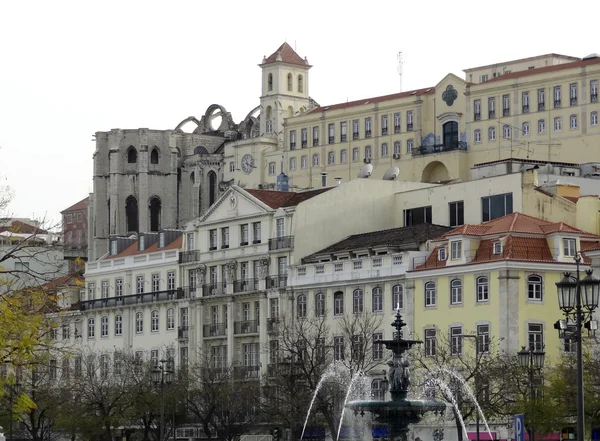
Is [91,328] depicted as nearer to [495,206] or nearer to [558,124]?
[495,206]

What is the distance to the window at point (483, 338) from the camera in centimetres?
9119

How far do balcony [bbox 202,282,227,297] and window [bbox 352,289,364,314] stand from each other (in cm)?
1553

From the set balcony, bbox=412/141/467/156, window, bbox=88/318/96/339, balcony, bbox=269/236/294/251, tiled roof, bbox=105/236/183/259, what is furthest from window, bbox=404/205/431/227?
balcony, bbox=412/141/467/156

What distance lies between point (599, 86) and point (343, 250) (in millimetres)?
51245

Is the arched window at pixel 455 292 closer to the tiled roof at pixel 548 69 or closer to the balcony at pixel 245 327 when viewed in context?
the balcony at pixel 245 327

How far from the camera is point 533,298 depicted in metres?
93.9

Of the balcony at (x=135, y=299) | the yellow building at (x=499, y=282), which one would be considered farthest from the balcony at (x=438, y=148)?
the yellow building at (x=499, y=282)

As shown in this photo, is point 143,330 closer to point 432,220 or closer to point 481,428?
point 432,220

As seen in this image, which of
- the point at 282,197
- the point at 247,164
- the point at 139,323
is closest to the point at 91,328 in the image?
the point at 139,323

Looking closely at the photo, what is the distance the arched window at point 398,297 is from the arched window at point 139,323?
2796 cm

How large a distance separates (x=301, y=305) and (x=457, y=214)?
33.5 ft

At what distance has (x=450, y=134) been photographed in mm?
165625

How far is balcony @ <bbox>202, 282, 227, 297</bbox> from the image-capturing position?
11800 centimetres

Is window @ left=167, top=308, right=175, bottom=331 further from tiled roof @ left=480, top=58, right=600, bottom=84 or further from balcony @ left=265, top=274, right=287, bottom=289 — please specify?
tiled roof @ left=480, top=58, right=600, bottom=84
